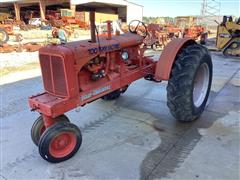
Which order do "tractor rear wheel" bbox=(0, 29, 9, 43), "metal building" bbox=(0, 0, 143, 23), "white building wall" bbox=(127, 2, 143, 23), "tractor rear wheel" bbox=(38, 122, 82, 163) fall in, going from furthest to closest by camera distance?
"white building wall" bbox=(127, 2, 143, 23), "metal building" bbox=(0, 0, 143, 23), "tractor rear wheel" bbox=(0, 29, 9, 43), "tractor rear wheel" bbox=(38, 122, 82, 163)

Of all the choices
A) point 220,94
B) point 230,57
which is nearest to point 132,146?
point 220,94

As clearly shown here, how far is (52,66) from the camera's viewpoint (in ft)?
8.62

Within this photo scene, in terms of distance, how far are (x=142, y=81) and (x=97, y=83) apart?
2750mm

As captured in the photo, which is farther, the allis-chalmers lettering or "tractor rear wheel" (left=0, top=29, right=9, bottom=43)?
"tractor rear wheel" (left=0, top=29, right=9, bottom=43)

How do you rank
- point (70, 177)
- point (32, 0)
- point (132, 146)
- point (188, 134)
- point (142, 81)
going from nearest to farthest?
point (70, 177) → point (132, 146) → point (188, 134) → point (142, 81) → point (32, 0)

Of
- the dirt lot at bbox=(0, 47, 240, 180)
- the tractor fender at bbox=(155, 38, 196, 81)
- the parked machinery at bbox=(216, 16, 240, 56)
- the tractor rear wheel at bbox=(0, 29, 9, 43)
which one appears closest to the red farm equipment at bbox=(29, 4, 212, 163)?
the tractor fender at bbox=(155, 38, 196, 81)

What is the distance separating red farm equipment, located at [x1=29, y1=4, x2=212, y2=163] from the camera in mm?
2547

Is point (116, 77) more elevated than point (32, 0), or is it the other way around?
point (32, 0)

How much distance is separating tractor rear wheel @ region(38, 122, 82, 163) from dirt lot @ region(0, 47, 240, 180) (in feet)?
0.29

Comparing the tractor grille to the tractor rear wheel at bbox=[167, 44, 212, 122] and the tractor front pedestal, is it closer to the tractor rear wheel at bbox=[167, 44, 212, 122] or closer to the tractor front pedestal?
the tractor front pedestal

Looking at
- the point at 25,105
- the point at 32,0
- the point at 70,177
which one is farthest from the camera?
the point at 32,0

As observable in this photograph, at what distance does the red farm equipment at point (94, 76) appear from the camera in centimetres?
255

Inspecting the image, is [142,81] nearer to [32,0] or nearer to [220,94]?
[220,94]

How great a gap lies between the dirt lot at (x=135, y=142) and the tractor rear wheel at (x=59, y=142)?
3.5 inches
